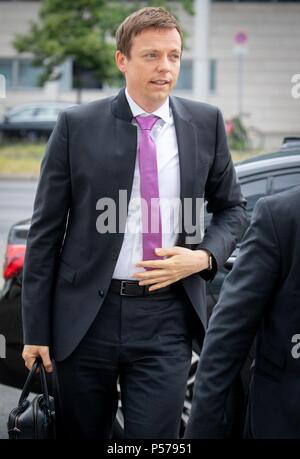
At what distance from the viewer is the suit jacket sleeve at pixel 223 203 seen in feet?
10.4

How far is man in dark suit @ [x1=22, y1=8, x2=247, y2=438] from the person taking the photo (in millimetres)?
3012

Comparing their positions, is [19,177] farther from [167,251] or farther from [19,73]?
[19,73]

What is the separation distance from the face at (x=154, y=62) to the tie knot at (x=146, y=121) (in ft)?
0.24

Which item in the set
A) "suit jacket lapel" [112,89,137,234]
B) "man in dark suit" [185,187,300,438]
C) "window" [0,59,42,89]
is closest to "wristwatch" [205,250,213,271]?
"suit jacket lapel" [112,89,137,234]

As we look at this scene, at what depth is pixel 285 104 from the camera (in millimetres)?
33594

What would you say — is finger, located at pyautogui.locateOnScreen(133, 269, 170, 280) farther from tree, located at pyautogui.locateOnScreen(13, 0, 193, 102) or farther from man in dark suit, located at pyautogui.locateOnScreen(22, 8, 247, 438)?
tree, located at pyautogui.locateOnScreen(13, 0, 193, 102)

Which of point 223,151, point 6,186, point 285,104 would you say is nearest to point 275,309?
point 223,151

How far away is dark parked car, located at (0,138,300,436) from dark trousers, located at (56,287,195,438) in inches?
40.7

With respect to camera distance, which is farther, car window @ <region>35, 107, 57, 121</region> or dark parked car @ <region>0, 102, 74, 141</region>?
car window @ <region>35, 107, 57, 121</region>

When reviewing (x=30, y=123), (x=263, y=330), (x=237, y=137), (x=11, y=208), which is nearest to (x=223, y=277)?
(x=263, y=330)

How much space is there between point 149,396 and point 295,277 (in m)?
1.02

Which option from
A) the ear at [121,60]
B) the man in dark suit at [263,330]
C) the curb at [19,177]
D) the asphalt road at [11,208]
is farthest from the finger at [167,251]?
the curb at [19,177]

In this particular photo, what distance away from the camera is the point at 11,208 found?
46.9 ft

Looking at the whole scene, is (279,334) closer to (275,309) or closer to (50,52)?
(275,309)
